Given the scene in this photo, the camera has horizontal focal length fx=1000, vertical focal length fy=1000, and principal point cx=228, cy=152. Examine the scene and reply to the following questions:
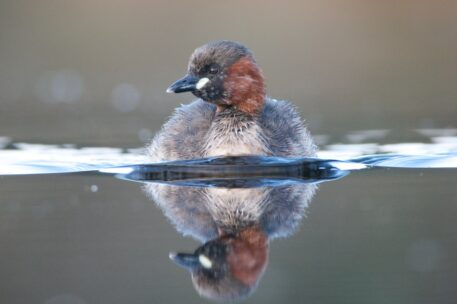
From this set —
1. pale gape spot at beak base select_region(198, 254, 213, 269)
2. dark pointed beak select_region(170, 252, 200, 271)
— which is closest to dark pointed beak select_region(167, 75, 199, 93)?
dark pointed beak select_region(170, 252, 200, 271)

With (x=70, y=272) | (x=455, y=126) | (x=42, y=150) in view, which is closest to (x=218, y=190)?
(x=70, y=272)

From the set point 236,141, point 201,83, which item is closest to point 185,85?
point 201,83

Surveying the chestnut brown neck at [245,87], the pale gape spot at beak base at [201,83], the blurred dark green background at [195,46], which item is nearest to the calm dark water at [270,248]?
the pale gape spot at beak base at [201,83]

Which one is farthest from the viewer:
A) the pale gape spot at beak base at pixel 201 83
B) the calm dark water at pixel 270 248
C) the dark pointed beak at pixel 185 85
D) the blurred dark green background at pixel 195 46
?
the blurred dark green background at pixel 195 46

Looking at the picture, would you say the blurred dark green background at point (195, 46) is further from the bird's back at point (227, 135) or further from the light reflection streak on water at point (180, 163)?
the bird's back at point (227, 135)

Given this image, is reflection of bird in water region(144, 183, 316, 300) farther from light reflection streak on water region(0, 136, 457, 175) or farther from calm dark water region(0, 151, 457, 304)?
light reflection streak on water region(0, 136, 457, 175)
